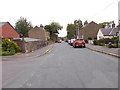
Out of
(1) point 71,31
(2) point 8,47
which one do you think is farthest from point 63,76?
(1) point 71,31

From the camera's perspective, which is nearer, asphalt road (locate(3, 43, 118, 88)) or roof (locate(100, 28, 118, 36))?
asphalt road (locate(3, 43, 118, 88))

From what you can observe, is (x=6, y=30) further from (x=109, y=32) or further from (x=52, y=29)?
(x=52, y=29)

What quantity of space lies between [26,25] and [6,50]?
8878 centimetres

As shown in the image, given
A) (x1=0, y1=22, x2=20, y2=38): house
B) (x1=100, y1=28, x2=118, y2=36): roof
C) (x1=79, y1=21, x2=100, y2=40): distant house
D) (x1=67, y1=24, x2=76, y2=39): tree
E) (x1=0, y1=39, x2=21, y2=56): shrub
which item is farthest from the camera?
(x1=67, y1=24, x2=76, y2=39): tree

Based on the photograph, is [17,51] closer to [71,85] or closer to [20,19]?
[71,85]

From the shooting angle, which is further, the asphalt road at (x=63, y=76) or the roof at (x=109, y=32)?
the roof at (x=109, y=32)

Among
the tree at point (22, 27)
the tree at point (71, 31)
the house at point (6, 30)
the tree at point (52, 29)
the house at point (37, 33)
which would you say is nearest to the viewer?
the house at point (6, 30)

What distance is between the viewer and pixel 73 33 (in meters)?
117

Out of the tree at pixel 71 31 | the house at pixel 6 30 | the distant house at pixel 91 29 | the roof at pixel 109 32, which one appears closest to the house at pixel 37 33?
the distant house at pixel 91 29

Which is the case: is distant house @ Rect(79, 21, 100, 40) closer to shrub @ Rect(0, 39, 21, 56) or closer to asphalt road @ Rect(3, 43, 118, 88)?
shrub @ Rect(0, 39, 21, 56)

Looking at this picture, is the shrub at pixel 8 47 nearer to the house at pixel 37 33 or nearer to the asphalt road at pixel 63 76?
the asphalt road at pixel 63 76

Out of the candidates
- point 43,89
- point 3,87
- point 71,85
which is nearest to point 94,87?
point 71,85

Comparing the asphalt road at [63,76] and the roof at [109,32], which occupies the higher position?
the roof at [109,32]

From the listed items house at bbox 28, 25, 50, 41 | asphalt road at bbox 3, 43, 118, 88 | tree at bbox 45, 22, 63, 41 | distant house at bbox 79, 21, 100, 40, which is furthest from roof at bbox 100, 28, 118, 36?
asphalt road at bbox 3, 43, 118, 88
